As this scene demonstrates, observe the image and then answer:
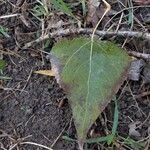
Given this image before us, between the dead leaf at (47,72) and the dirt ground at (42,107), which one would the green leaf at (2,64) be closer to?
the dirt ground at (42,107)

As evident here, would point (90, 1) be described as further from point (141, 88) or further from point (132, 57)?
point (141, 88)

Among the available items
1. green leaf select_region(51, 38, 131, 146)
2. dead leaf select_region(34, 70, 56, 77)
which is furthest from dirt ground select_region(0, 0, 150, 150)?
green leaf select_region(51, 38, 131, 146)

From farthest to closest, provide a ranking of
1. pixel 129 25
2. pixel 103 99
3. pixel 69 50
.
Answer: pixel 129 25
pixel 69 50
pixel 103 99

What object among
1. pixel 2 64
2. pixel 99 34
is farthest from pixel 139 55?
pixel 2 64

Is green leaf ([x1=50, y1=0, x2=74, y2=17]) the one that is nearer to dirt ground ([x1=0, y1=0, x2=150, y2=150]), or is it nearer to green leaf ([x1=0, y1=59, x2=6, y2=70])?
dirt ground ([x1=0, y1=0, x2=150, y2=150])

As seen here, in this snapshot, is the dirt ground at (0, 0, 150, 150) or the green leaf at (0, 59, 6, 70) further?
the green leaf at (0, 59, 6, 70)

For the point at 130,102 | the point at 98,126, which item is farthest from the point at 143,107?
the point at 98,126
